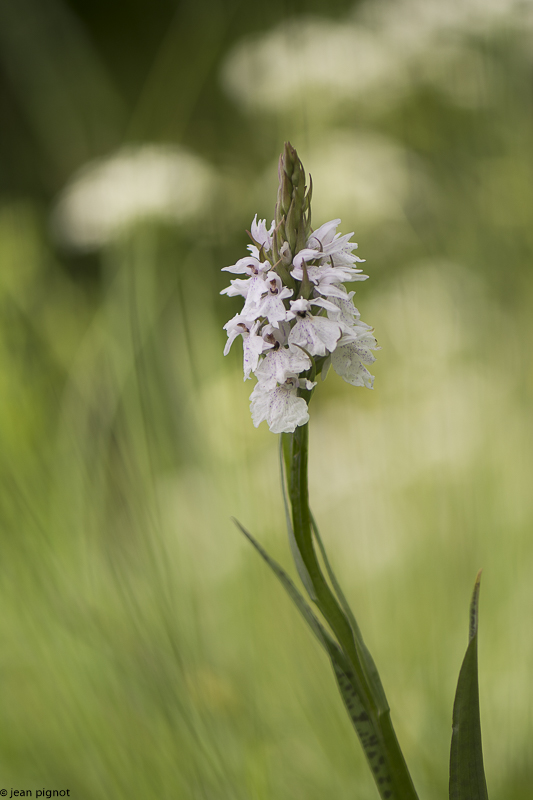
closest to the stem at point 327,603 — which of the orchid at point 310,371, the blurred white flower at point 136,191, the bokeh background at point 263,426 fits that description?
the orchid at point 310,371

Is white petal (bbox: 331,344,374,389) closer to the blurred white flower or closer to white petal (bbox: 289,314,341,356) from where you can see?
white petal (bbox: 289,314,341,356)

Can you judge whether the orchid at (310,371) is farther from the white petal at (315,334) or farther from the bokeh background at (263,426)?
the bokeh background at (263,426)

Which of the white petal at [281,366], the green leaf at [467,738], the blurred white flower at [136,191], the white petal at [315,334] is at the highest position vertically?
the blurred white flower at [136,191]

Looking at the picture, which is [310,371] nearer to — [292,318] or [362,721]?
[292,318]

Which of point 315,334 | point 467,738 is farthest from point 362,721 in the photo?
point 315,334

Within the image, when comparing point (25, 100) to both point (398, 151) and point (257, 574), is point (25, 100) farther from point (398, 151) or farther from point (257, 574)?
point (257, 574)

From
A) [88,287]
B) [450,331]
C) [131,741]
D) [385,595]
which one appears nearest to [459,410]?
[450,331]
